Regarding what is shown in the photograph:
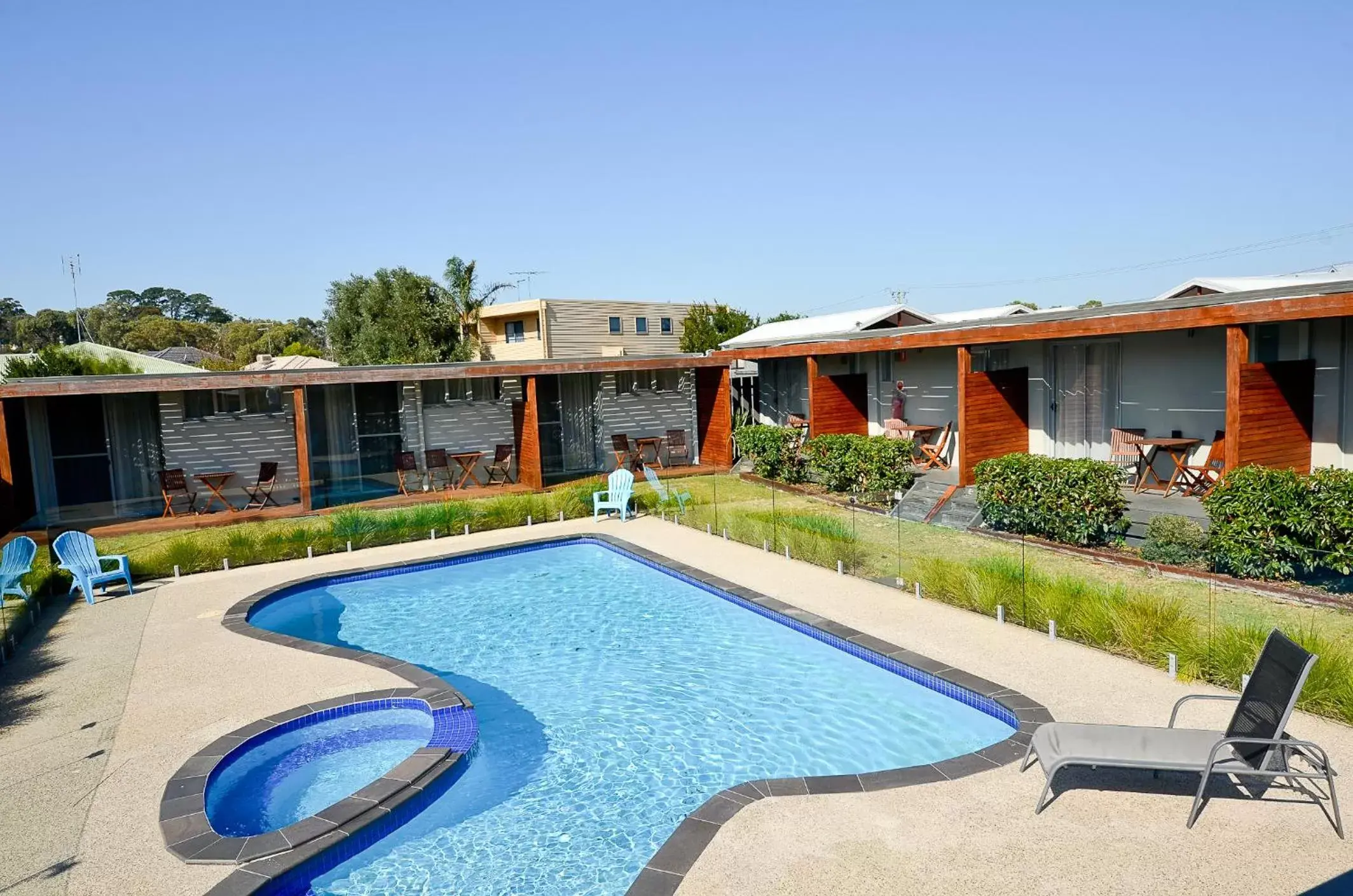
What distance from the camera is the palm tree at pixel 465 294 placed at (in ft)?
127

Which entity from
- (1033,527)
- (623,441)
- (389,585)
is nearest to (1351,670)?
(1033,527)

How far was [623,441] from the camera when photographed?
20.2 metres

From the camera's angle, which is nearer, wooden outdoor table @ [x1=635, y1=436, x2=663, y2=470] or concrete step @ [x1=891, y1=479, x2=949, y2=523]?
concrete step @ [x1=891, y1=479, x2=949, y2=523]

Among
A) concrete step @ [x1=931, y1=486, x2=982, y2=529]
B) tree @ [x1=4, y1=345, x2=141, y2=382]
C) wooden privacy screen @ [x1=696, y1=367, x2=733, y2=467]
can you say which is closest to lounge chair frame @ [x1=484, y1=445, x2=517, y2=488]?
wooden privacy screen @ [x1=696, y1=367, x2=733, y2=467]

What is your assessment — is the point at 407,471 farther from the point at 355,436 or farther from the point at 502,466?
the point at 502,466

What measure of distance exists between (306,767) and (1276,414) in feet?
37.1

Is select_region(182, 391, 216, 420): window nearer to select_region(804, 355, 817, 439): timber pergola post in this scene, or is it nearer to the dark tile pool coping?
the dark tile pool coping

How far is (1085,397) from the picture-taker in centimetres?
1434

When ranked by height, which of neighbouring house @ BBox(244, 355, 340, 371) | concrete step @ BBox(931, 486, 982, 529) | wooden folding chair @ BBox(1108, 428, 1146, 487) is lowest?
concrete step @ BBox(931, 486, 982, 529)

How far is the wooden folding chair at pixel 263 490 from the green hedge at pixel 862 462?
416 inches

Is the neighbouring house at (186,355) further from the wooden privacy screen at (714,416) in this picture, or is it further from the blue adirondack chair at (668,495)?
the blue adirondack chair at (668,495)

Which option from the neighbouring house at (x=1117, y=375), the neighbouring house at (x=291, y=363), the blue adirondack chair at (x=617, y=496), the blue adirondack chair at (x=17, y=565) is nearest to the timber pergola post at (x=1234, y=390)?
the neighbouring house at (x=1117, y=375)

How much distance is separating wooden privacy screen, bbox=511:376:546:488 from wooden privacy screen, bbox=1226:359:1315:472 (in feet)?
39.7

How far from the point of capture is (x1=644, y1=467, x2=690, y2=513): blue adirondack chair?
14.8 m
